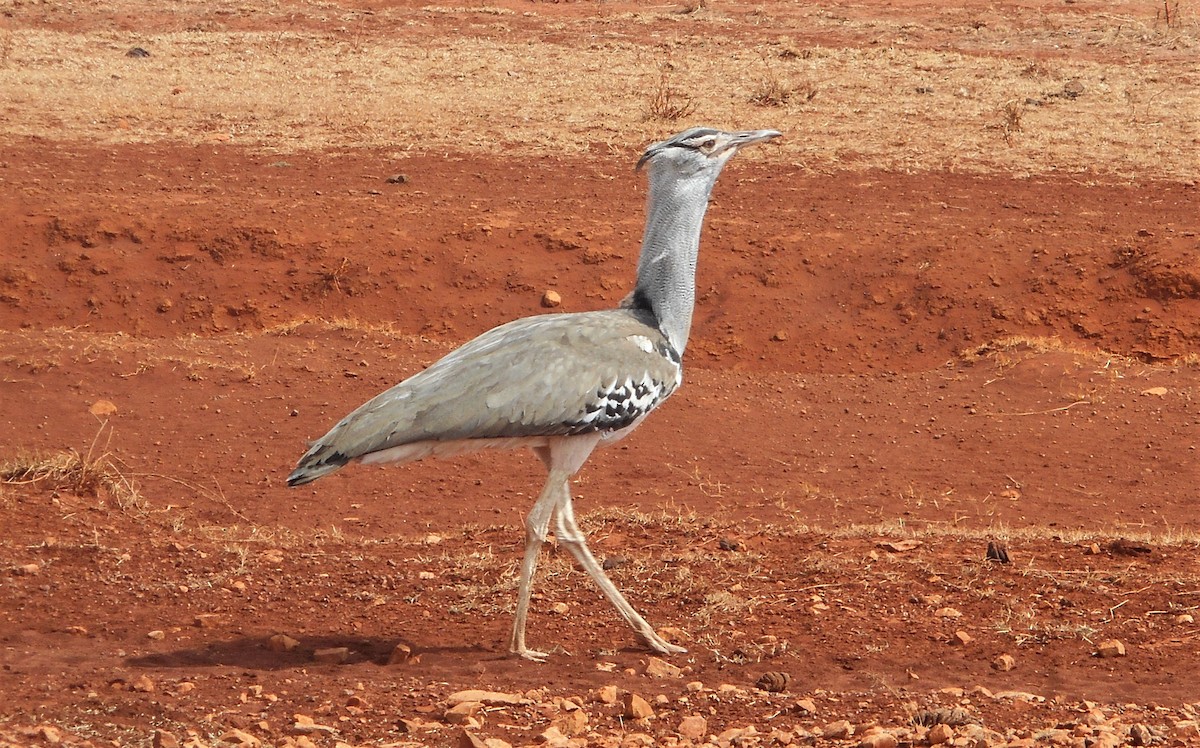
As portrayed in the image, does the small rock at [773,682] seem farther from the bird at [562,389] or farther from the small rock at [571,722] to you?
the small rock at [571,722]

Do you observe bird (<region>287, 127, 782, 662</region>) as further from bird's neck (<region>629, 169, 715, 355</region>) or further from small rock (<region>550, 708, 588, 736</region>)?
small rock (<region>550, 708, 588, 736</region>)

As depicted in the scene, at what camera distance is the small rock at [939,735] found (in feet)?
11.1

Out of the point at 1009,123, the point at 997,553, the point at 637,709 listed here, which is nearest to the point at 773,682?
the point at 637,709

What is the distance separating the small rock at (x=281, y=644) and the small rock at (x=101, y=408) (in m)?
2.97

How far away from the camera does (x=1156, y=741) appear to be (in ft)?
11.3

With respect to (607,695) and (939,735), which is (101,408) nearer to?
(607,695)

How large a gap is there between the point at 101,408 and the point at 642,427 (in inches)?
103

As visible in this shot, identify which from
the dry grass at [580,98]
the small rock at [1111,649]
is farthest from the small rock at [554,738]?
the dry grass at [580,98]

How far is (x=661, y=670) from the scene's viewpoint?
13.6ft

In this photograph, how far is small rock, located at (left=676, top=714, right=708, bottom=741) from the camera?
140 inches

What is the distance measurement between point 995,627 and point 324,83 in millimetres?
10599

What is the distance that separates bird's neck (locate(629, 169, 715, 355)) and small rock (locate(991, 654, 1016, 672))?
1.32 metres

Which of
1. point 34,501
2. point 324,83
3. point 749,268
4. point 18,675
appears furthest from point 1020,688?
point 324,83

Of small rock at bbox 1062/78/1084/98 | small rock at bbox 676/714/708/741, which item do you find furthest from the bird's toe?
small rock at bbox 1062/78/1084/98
